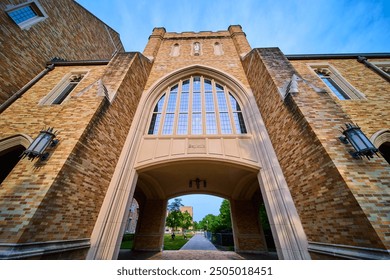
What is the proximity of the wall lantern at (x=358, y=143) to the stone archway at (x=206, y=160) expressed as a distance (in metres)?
1.99

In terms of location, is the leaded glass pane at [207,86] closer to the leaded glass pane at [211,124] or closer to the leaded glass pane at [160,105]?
the leaded glass pane at [211,124]

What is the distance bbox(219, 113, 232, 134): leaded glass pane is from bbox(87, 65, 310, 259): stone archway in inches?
18.0

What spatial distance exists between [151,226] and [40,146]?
332 inches

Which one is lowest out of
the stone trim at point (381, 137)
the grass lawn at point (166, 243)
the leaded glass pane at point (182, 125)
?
the grass lawn at point (166, 243)

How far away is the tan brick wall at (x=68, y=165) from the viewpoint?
316 cm

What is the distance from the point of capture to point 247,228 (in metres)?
9.57

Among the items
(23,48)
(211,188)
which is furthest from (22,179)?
(211,188)

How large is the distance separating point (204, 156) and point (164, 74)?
5.82 meters

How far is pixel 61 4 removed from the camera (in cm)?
984

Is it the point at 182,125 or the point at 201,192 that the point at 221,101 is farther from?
the point at 201,192

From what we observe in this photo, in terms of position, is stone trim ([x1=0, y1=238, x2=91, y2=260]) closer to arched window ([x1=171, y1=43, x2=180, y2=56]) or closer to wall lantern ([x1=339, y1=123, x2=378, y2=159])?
wall lantern ([x1=339, y1=123, x2=378, y2=159])

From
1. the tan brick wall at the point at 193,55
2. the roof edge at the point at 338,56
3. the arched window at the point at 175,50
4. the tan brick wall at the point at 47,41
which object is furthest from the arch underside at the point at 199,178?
the arched window at the point at 175,50

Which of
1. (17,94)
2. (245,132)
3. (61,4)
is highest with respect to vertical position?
(61,4)
